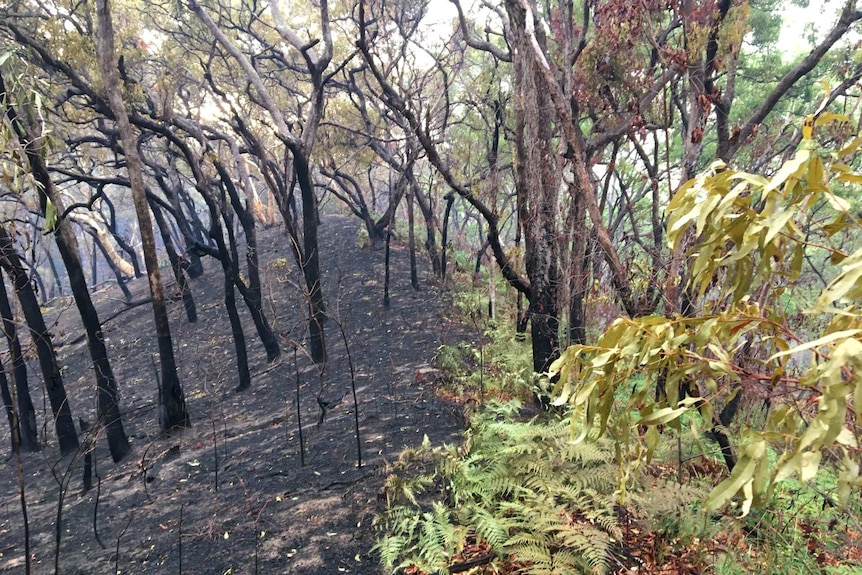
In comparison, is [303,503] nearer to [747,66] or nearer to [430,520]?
[430,520]

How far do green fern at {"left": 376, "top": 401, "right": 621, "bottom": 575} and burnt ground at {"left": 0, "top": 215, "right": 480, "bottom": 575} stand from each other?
49cm

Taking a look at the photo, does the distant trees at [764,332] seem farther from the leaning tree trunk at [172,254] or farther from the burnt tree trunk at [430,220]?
the burnt tree trunk at [430,220]

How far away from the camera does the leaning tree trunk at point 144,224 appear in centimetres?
704

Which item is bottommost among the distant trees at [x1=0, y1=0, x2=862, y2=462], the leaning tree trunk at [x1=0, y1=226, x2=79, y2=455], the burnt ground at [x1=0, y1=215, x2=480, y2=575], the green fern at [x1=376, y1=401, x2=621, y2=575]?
the burnt ground at [x1=0, y1=215, x2=480, y2=575]

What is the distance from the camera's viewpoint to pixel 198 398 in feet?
35.8

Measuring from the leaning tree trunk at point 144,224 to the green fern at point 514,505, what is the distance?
5056 mm

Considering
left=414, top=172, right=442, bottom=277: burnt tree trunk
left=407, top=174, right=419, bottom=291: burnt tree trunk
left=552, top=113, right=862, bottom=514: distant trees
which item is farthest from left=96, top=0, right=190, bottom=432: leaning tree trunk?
left=414, top=172, right=442, bottom=277: burnt tree trunk

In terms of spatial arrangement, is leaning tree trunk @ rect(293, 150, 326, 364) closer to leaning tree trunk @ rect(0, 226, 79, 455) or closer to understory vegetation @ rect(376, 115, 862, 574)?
leaning tree trunk @ rect(0, 226, 79, 455)

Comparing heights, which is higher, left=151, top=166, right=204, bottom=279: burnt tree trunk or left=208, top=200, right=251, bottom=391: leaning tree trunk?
left=151, top=166, right=204, bottom=279: burnt tree trunk

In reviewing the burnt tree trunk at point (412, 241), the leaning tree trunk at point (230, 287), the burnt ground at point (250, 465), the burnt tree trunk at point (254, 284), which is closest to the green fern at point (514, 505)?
the burnt ground at point (250, 465)

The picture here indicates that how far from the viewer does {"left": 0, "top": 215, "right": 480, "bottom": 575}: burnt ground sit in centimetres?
490

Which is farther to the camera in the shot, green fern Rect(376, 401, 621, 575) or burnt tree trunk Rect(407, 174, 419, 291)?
burnt tree trunk Rect(407, 174, 419, 291)

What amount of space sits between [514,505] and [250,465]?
14.8 feet

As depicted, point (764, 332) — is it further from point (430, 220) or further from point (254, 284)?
point (430, 220)
